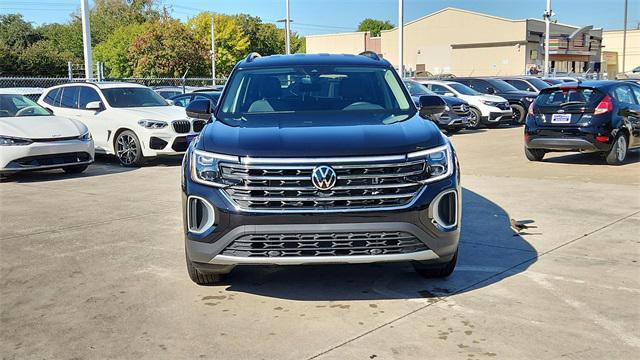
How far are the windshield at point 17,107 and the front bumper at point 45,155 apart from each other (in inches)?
45.7

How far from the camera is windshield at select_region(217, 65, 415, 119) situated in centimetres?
545

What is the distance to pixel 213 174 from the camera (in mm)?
4340

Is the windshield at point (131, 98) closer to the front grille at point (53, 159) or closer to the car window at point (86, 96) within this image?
the car window at point (86, 96)

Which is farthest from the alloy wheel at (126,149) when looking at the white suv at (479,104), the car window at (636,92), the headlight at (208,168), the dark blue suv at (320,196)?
the white suv at (479,104)

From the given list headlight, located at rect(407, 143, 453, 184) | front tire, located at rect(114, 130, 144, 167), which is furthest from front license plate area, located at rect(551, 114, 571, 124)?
front tire, located at rect(114, 130, 144, 167)

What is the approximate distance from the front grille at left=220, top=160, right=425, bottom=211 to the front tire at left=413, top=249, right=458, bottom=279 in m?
0.75

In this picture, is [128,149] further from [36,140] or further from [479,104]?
[479,104]

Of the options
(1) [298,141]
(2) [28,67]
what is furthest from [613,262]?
(2) [28,67]

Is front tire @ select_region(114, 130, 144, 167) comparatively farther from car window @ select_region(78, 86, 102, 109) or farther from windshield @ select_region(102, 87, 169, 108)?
car window @ select_region(78, 86, 102, 109)

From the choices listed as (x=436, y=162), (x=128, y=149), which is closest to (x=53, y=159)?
(x=128, y=149)

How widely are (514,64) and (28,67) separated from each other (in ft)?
152

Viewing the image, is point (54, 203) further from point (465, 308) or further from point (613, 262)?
point (613, 262)

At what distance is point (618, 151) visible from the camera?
11414 millimetres

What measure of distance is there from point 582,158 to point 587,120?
1.78 metres
